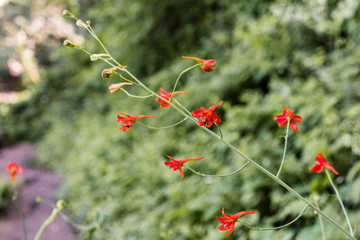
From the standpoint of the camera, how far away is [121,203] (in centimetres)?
401

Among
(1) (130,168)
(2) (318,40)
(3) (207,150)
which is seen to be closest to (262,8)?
(2) (318,40)

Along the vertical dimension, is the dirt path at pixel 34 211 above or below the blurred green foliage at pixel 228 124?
below

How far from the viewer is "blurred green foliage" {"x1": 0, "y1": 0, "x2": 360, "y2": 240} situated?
2.74 m

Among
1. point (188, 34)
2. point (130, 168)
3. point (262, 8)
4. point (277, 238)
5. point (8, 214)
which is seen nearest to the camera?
point (277, 238)

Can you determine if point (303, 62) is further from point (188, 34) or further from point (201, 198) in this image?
point (188, 34)

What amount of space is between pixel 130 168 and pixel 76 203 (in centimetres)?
114

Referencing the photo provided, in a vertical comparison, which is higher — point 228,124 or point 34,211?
point 228,124

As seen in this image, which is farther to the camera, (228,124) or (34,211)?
(34,211)

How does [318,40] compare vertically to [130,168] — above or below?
above

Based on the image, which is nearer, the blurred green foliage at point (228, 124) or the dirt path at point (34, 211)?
the blurred green foliage at point (228, 124)

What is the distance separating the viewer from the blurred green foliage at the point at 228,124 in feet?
8.99

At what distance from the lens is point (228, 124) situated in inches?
138

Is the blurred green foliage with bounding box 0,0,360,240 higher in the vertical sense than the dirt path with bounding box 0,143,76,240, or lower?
higher

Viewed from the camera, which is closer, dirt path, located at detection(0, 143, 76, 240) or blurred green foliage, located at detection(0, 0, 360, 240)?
blurred green foliage, located at detection(0, 0, 360, 240)
